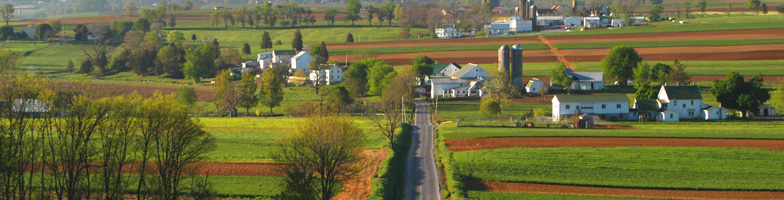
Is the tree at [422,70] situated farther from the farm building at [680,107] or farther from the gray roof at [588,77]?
the farm building at [680,107]

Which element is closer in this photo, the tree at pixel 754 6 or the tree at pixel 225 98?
the tree at pixel 225 98

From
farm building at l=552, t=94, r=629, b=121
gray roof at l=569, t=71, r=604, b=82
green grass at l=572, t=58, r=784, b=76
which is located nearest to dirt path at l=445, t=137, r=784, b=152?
farm building at l=552, t=94, r=629, b=121

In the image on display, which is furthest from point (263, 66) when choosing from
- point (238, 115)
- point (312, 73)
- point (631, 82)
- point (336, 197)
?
point (336, 197)

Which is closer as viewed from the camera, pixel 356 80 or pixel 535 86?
pixel 535 86

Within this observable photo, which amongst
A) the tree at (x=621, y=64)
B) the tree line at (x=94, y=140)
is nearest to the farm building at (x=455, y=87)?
the tree at (x=621, y=64)

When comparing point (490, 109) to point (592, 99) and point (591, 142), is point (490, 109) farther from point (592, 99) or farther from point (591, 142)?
point (591, 142)

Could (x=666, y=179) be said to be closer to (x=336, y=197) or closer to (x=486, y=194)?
(x=486, y=194)

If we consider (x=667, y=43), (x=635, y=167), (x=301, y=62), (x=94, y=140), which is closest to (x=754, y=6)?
(x=667, y=43)
